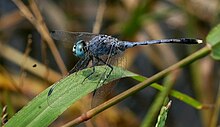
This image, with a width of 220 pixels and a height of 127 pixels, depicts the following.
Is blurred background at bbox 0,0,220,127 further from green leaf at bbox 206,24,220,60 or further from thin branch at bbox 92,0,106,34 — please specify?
green leaf at bbox 206,24,220,60

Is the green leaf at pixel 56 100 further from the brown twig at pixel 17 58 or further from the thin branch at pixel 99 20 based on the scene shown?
the brown twig at pixel 17 58

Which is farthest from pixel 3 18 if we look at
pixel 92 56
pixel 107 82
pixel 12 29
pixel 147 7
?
pixel 107 82

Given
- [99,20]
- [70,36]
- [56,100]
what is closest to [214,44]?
[56,100]

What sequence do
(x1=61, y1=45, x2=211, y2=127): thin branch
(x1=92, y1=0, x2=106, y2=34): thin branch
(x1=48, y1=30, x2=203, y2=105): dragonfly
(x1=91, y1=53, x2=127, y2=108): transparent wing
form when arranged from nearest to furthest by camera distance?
(x1=61, y1=45, x2=211, y2=127): thin branch
(x1=91, y1=53, x2=127, y2=108): transparent wing
(x1=48, y1=30, x2=203, y2=105): dragonfly
(x1=92, y1=0, x2=106, y2=34): thin branch

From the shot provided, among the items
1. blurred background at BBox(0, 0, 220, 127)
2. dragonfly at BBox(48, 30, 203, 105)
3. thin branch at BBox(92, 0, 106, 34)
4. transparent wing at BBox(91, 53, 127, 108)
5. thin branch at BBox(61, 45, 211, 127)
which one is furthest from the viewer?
blurred background at BBox(0, 0, 220, 127)

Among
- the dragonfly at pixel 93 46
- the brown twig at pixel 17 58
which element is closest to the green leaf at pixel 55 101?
the dragonfly at pixel 93 46

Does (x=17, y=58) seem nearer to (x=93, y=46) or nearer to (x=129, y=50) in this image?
(x=129, y=50)

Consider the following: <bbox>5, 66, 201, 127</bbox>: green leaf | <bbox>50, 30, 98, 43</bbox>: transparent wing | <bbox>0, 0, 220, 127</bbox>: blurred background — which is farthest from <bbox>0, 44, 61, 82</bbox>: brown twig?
<bbox>5, 66, 201, 127</bbox>: green leaf
